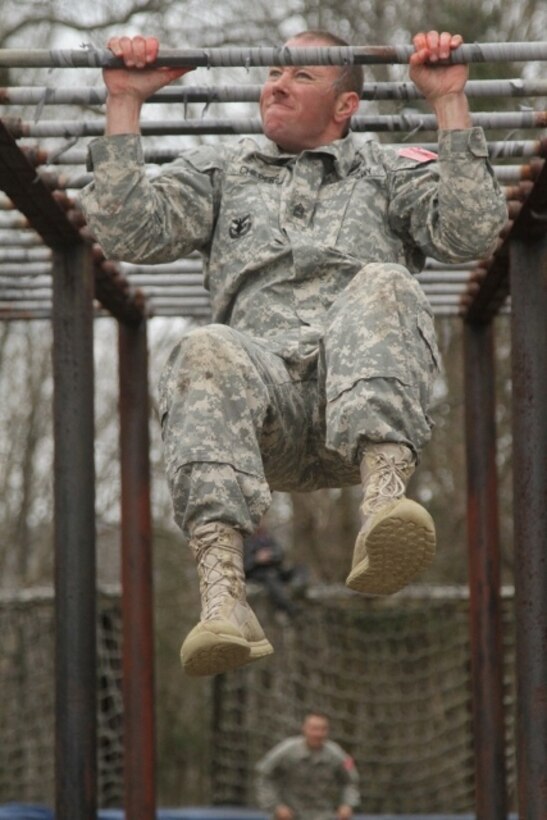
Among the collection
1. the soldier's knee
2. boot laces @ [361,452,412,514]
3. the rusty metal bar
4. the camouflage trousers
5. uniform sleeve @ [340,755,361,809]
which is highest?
the rusty metal bar

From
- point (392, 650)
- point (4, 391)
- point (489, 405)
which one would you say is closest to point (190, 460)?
point (489, 405)

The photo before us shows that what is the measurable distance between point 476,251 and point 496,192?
0.14m

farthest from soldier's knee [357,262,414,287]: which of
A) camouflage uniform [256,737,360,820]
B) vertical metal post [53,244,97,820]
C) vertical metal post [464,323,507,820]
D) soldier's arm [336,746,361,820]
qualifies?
camouflage uniform [256,737,360,820]

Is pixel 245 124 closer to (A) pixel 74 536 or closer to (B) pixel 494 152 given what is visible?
(B) pixel 494 152

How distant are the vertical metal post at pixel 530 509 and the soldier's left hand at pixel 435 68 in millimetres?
985

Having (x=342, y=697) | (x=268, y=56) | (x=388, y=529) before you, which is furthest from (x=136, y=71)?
(x=342, y=697)

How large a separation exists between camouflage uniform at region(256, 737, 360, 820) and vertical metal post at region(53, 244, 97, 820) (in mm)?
4726

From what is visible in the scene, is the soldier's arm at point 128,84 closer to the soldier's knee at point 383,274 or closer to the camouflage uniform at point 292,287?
the camouflage uniform at point 292,287

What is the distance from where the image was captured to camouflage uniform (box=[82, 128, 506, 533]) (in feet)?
11.4

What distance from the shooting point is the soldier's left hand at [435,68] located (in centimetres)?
355

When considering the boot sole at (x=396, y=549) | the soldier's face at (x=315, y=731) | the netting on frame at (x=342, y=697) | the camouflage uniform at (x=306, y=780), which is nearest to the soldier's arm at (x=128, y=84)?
the boot sole at (x=396, y=549)

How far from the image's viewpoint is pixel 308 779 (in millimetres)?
9359

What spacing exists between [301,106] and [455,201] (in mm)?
503

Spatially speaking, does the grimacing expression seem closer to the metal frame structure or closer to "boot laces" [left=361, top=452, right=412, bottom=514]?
the metal frame structure
